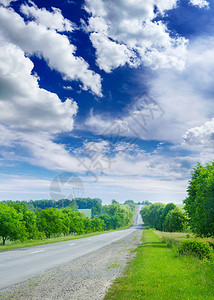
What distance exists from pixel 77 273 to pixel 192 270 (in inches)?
217

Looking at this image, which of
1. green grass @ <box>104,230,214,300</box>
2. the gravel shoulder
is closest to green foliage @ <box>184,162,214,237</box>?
green grass @ <box>104,230,214,300</box>

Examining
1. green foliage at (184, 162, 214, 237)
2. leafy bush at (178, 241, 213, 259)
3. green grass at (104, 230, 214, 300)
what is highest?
green foliage at (184, 162, 214, 237)

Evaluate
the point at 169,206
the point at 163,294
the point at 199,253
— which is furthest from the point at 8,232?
the point at 169,206

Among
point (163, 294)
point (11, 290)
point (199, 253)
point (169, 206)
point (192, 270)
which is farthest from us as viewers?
point (169, 206)

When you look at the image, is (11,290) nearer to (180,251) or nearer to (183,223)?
(180,251)

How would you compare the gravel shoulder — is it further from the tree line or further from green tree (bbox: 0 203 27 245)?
the tree line

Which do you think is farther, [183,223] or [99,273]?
[183,223]

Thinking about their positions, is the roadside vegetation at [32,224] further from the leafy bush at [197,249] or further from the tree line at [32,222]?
the leafy bush at [197,249]

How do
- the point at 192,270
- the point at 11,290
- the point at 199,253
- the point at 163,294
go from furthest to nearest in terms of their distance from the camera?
the point at 199,253
the point at 192,270
the point at 11,290
the point at 163,294

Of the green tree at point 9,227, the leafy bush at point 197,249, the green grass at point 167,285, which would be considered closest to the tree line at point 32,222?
the green tree at point 9,227

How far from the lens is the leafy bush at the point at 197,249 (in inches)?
568

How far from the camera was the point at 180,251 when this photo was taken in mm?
16094

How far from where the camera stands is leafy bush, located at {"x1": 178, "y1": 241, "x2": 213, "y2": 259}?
14.4 m

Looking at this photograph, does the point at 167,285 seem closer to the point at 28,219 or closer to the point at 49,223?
the point at 28,219
